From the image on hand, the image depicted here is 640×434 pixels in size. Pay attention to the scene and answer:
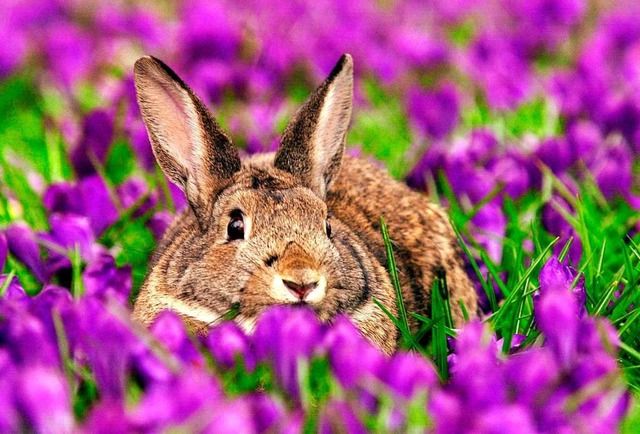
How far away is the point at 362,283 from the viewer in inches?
194

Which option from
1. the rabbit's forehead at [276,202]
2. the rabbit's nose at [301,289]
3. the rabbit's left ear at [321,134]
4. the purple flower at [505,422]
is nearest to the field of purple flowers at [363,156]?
the purple flower at [505,422]

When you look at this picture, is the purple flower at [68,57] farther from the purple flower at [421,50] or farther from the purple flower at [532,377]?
the purple flower at [532,377]

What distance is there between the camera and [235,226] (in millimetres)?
4910

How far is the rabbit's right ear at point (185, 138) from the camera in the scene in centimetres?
505

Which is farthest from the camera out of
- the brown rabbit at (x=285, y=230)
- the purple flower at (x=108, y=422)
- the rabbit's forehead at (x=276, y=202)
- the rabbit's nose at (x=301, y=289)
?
the rabbit's forehead at (x=276, y=202)

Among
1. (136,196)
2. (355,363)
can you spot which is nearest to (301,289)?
(355,363)

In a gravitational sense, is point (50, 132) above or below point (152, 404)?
below

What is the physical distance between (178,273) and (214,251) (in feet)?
0.74

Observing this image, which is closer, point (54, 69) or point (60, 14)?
point (54, 69)

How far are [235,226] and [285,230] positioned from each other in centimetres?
31

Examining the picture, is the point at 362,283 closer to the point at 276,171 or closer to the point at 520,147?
the point at 276,171

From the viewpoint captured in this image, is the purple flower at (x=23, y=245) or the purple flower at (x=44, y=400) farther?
the purple flower at (x=23, y=245)

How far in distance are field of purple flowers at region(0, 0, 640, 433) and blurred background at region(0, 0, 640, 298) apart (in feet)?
0.08

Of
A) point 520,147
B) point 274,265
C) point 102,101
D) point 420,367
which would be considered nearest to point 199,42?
point 102,101
